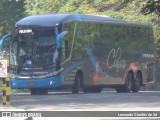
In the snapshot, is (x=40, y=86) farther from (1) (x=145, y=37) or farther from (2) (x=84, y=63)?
(1) (x=145, y=37)

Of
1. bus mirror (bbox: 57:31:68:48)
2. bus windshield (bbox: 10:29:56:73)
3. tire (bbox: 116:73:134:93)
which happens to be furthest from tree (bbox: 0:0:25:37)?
bus mirror (bbox: 57:31:68:48)

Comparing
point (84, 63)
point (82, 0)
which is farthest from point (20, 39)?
point (82, 0)

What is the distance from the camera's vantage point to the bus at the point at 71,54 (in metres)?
30.6

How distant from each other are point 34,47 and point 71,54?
172cm

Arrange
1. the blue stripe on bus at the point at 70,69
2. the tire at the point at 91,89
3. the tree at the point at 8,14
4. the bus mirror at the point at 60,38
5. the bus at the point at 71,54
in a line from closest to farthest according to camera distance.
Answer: the bus mirror at the point at 60,38
the bus at the point at 71,54
the blue stripe on bus at the point at 70,69
the tire at the point at 91,89
the tree at the point at 8,14

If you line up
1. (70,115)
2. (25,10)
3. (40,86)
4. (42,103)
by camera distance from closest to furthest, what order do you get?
1. (70,115)
2. (42,103)
3. (40,86)
4. (25,10)

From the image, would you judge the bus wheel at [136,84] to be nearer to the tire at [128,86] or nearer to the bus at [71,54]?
the bus at [71,54]

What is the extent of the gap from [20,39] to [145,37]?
8951 millimetres

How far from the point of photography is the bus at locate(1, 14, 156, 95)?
101 ft

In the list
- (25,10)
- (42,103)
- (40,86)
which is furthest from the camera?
(25,10)

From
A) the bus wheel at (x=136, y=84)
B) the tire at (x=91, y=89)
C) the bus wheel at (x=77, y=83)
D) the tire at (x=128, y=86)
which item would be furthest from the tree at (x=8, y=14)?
the bus wheel at (x=77, y=83)

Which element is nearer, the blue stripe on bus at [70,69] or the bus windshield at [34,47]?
the bus windshield at [34,47]

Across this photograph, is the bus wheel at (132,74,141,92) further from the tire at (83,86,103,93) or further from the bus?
the tire at (83,86,103,93)

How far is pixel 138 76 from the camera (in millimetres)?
36688
